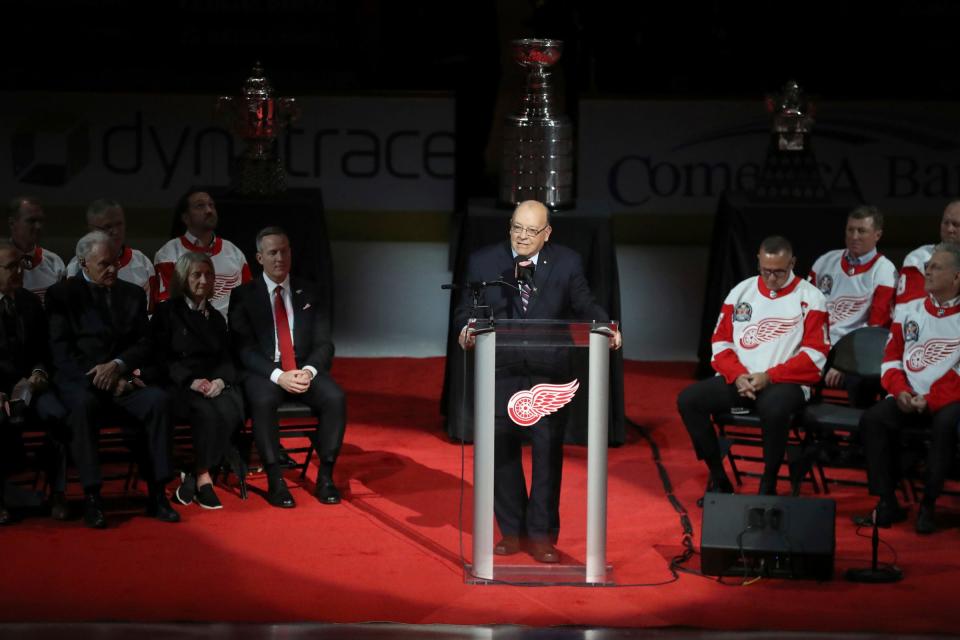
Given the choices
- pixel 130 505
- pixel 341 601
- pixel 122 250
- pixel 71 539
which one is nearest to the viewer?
pixel 341 601

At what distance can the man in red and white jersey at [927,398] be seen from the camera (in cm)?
746

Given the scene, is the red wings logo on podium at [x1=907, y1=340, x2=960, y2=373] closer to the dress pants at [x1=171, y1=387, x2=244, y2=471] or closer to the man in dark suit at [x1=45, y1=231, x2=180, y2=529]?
the dress pants at [x1=171, y1=387, x2=244, y2=471]

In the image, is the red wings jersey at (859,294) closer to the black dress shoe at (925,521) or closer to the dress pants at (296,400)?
the black dress shoe at (925,521)

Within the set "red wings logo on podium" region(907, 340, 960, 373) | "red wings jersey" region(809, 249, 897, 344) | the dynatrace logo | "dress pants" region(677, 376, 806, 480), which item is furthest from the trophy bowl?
the dynatrace logo

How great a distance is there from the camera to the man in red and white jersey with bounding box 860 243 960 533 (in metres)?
7.46

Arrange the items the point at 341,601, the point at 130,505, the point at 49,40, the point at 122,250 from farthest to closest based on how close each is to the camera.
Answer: the point at 49,40 → the point at 122,250 → the point at 130,505 → the point at 341,601

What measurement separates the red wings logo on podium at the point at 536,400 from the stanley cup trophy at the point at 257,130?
3750 millimetres

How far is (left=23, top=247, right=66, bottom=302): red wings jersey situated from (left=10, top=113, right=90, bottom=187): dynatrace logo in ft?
12.0

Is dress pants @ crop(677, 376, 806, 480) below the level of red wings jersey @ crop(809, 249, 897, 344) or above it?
below

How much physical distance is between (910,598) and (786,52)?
7.89 m

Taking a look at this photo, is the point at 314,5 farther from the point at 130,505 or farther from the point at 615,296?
the point at 130,505

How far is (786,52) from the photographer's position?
44.4ft

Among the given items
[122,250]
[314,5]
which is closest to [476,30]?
[314,5]

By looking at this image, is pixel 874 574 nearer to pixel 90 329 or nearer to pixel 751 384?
pixel 751 384
